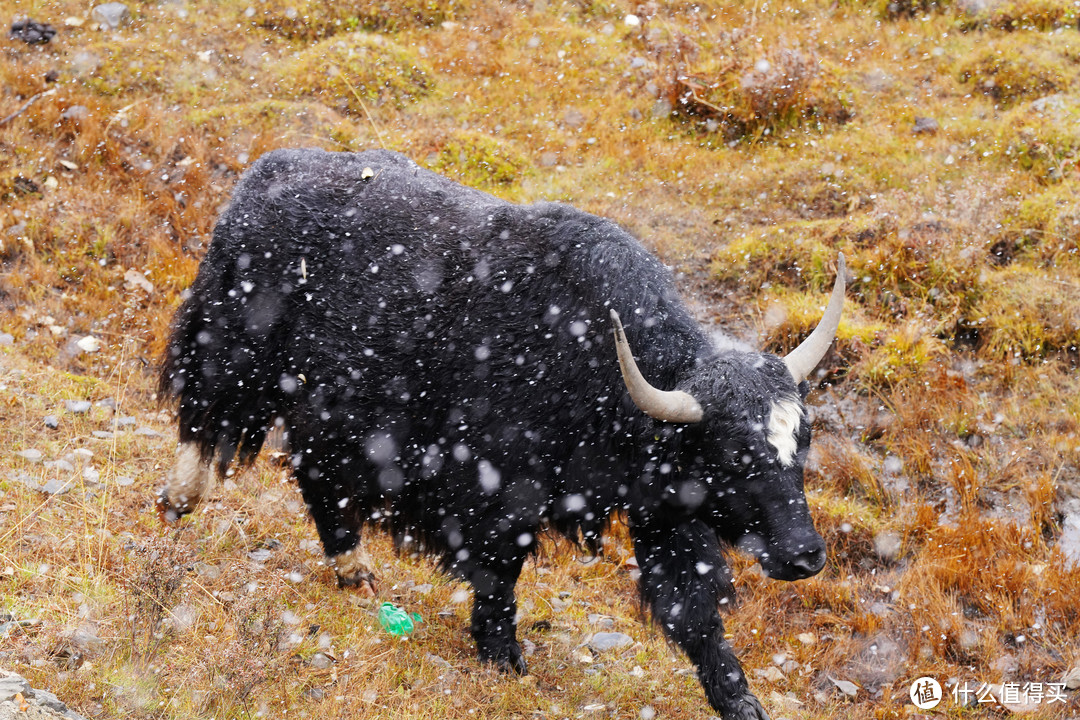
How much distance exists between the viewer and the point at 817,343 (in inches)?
163

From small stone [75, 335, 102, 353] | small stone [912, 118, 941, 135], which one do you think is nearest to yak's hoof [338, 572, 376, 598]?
small stone [75, 335, 102, 353]

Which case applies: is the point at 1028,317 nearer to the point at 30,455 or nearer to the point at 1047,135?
the point at 1047,135

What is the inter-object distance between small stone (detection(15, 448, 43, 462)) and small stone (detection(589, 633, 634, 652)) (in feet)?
11.3

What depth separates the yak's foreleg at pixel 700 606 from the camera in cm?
411

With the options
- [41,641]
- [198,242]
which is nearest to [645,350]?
[41,641]

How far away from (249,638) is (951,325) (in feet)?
17.2

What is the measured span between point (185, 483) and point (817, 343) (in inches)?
140

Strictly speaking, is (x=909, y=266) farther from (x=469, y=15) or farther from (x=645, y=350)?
(x=469, y=15)

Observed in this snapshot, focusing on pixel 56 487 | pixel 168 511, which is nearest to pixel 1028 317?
pixel 168 511

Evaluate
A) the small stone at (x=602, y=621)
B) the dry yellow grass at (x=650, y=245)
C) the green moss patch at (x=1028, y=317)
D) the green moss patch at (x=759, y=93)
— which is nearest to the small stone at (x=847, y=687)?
the dry yellow grass at (x=650, y=245)

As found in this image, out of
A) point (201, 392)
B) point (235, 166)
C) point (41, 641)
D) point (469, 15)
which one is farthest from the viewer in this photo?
point (469, 15)

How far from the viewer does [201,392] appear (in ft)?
16.7

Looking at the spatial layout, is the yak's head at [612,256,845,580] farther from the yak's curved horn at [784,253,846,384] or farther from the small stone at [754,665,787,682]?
the small stone at [754,665,787,682]

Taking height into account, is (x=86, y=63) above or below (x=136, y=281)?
above
